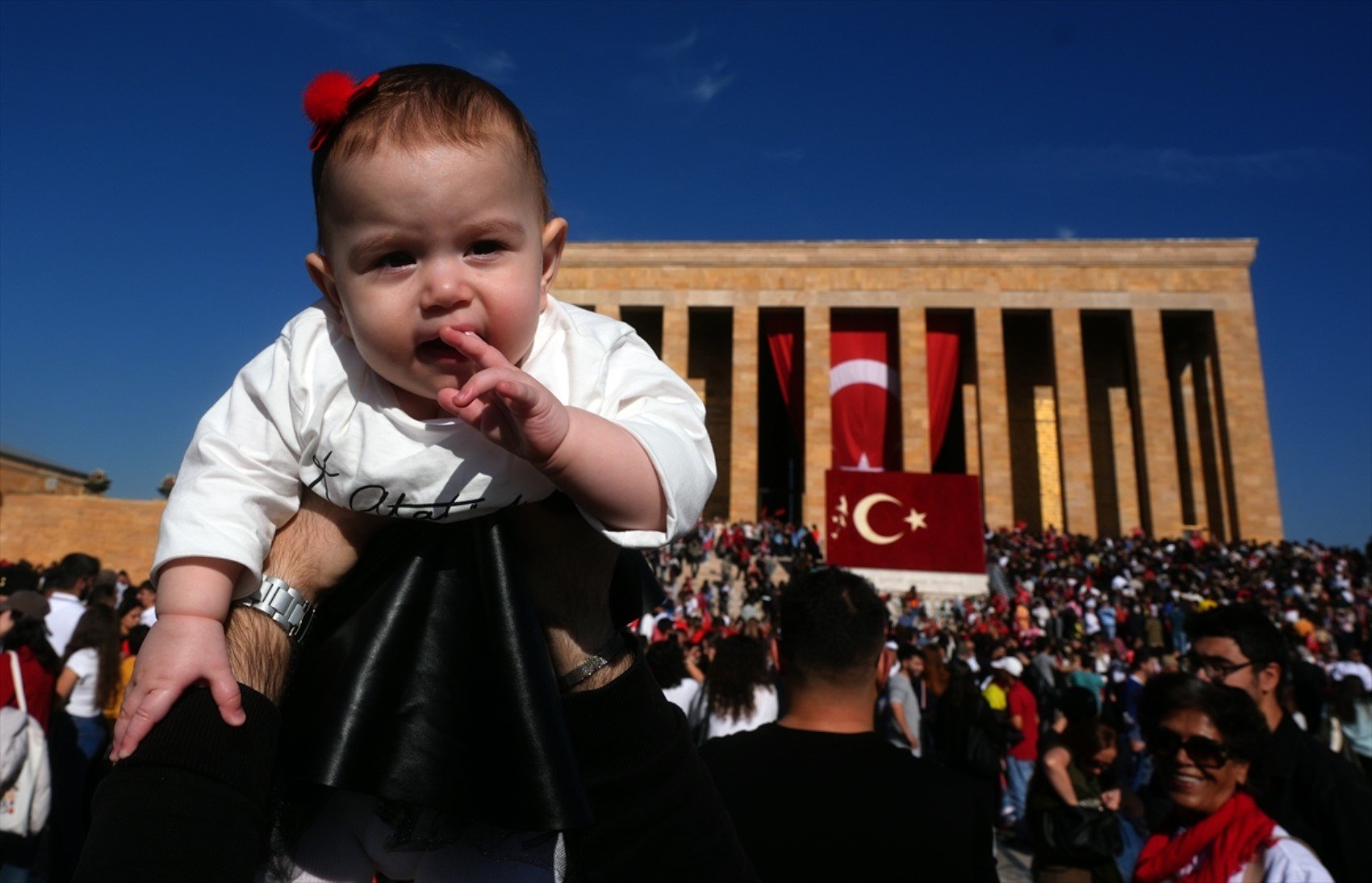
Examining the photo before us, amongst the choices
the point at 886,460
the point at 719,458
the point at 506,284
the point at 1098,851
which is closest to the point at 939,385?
the point at 886,460

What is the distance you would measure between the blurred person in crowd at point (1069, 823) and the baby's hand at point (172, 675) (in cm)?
428

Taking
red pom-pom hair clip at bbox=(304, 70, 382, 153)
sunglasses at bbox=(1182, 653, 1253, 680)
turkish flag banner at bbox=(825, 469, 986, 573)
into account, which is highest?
turkish flag banner at bbox=(825, 469, 986, 573)

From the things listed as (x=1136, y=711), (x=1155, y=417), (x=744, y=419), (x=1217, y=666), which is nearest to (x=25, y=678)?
(x=1217, y=666)

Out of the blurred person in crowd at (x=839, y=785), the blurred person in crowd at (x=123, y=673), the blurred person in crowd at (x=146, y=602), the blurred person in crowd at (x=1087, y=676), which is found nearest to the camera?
the blurred person in crowd at (x=839, y=785)

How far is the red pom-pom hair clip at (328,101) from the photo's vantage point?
117cm


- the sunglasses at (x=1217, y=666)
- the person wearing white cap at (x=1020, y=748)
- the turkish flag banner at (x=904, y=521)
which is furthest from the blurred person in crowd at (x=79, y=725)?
the turkish flag banner at (x=904, y=521)

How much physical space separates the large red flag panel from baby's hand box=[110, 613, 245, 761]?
95.0ft

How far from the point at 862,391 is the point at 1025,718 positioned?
23.7 m

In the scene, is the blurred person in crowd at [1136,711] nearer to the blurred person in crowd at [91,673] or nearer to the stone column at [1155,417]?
the blurred person in crowd at [91,673]

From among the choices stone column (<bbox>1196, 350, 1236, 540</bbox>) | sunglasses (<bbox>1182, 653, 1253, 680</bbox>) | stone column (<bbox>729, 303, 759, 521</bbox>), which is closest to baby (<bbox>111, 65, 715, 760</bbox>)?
sunglasses (<bbox>1182, 653, 1253, 680</bbox>)

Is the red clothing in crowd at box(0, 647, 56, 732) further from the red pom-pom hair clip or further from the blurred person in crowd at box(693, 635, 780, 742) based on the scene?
the red pom-pom hair clip

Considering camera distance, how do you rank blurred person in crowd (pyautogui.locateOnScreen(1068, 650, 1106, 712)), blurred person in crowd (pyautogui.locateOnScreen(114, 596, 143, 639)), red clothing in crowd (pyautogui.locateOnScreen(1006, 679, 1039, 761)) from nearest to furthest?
blurred person in crowd (pyautogui.locateOnScreen(114, 596, 143, 639)) < red clothing in crowd (pyautogui.locateOnScreen(1006, 679, 1039, 761)) < blurred person in crowd (pyautogui.locateOnScreen(1068, 650, 1106, 712))

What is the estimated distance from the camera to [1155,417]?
101ft

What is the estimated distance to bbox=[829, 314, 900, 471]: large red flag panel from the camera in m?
30.1
